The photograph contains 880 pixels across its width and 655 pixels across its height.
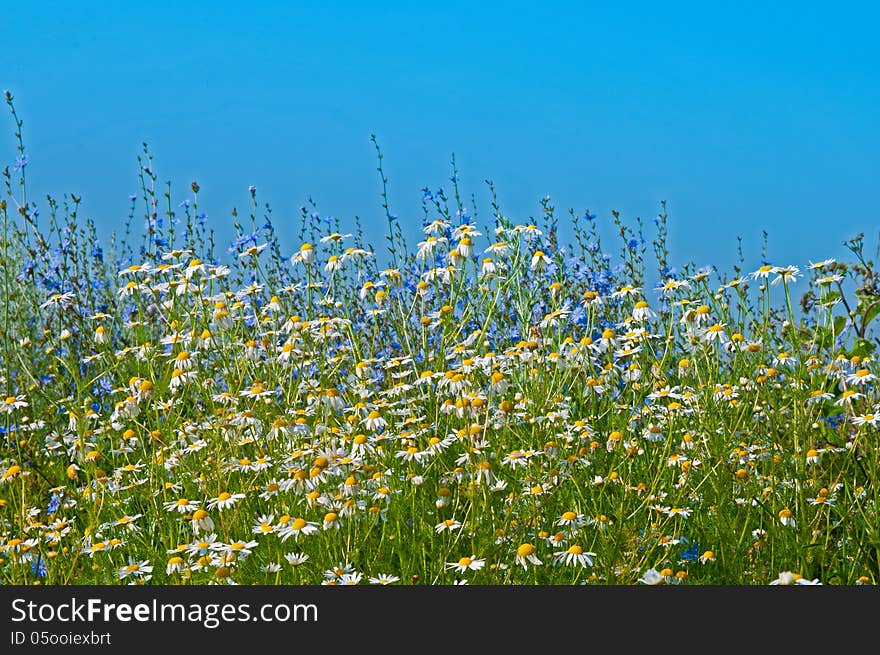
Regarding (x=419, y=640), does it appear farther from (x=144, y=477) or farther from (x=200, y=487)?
(x=144, y=477)

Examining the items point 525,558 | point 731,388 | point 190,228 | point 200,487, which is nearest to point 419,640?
point 525,558

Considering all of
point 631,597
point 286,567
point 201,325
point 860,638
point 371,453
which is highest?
point 201,325

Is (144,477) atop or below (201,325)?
below

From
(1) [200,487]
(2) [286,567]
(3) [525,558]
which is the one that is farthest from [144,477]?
(3) [525,558]

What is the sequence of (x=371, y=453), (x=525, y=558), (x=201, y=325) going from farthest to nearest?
1. (x=201, y=325)
2. (x=371, y=453)
3. (x=525, y=558)

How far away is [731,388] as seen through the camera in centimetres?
424

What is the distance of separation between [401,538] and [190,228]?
12.6 feet

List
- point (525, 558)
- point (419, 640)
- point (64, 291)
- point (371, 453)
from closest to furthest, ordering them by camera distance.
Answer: point (419, 640) → point (525, 558) → point (371, 453) → point (64, 291)

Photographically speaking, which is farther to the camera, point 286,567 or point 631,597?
point 286,567

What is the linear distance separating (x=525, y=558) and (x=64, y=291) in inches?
184

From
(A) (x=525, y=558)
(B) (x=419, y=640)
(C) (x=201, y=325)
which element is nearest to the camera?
(B) (x=419, y=640)

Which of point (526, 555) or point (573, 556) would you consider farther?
point (573, 556)

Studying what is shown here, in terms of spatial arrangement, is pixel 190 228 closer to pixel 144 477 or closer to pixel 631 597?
pixel 144 477

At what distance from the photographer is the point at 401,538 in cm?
360
